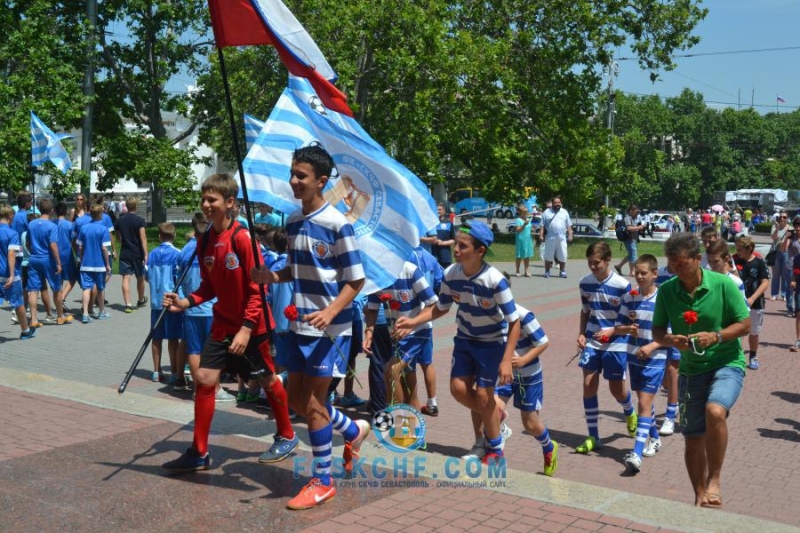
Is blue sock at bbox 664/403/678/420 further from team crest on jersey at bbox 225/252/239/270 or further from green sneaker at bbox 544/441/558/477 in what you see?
team crest on jersey at bbox 225/252/239/270

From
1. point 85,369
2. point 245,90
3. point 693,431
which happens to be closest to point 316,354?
point 693,431

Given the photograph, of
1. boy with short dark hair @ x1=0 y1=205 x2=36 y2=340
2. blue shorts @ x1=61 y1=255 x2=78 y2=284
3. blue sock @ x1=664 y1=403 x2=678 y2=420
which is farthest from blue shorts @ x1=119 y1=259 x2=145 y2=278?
blue sock @ x1=664 y1=403 x2=678 y2=420

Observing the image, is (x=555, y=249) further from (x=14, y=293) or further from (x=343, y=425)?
(x=343, y=425)

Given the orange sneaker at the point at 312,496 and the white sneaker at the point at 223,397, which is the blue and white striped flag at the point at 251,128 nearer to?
the white sneaker at the point at 223,397

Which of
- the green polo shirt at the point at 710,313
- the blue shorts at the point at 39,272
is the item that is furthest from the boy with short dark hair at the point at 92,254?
the green polo shirt at the point at 710,313

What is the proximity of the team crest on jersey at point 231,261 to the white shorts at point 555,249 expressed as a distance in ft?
53.9

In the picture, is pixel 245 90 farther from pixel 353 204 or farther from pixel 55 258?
pixel 353 204

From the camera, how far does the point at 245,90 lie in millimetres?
25875

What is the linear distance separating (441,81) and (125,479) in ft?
73.9

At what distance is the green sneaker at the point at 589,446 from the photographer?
23.7 ft

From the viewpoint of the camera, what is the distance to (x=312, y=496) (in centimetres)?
524

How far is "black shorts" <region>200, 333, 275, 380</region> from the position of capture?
596cm

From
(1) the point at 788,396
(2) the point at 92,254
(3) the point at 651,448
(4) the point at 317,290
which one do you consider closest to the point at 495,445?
(3) the point at 651,448

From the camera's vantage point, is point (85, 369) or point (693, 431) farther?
point (85, 369)
